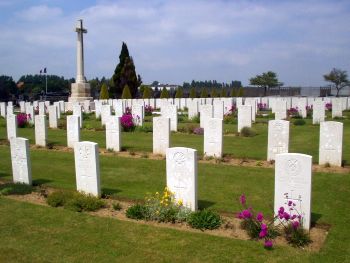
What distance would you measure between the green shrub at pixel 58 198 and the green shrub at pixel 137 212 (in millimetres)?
1507

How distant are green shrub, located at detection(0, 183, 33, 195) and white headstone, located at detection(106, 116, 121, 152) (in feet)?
15.6

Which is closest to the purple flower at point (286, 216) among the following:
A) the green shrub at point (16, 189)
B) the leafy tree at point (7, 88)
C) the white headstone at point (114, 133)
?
the green shrub at point (16, 189)

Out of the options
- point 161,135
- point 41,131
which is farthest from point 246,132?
point 41,131

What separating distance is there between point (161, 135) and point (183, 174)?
5578mm

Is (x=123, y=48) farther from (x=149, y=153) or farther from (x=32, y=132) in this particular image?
(x=149, y=153)

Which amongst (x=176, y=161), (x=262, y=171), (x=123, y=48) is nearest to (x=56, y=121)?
(x=262, y=171)

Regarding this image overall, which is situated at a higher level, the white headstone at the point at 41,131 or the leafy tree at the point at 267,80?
the leafy tree at the point at 267,80

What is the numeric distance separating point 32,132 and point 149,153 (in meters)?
8.52

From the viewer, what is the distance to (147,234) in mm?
6094

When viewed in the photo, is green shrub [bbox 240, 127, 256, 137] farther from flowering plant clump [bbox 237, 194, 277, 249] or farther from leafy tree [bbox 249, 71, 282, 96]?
leafy tree [bbox 249, 71, 282, 96]

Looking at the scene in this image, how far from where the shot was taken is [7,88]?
2216 inches

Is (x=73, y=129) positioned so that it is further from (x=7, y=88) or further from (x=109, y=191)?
(x=7, y=88)

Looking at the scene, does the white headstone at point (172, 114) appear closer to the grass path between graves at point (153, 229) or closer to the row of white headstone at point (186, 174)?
the grass path between graves at point (153, 229)

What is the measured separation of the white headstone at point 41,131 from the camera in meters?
14.5
